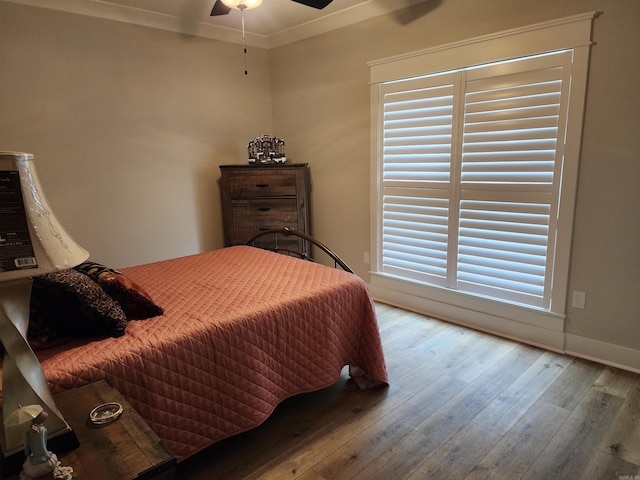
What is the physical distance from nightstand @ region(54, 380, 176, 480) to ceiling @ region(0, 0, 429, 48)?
3188mm

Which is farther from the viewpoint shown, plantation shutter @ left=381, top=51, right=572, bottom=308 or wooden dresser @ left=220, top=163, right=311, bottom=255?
wooden dresser @ left=220, top=163, right=311, bottom=255

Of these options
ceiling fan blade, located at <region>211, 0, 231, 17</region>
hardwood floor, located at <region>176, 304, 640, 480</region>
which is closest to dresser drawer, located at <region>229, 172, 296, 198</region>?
ceiling fan blade, located at <region>211, 0, 231, 17</region>

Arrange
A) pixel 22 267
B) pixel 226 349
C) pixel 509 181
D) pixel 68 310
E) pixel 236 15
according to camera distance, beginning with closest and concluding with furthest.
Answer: pixel 22 267
pixel 68 310
pixel 226 349
pixel 509 181
pixel 236 15

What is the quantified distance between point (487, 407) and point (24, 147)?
362 centimetres

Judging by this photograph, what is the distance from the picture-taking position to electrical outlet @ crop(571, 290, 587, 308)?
8.59ft

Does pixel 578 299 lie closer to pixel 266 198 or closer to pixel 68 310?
pixel 266 198

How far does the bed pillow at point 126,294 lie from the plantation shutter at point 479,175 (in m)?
2.27

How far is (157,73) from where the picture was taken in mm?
3615

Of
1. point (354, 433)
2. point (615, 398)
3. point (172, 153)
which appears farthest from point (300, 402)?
point (172, 153)

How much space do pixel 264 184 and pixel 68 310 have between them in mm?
2500

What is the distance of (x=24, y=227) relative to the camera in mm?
923

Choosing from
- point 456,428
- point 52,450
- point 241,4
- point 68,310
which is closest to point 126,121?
point 241,4

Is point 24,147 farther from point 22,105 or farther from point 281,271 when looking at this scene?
point 281,271

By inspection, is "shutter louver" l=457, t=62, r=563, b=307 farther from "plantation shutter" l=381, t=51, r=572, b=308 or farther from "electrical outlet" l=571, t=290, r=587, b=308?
"electrical outlet" l=571, t=290, r=587, b=308
